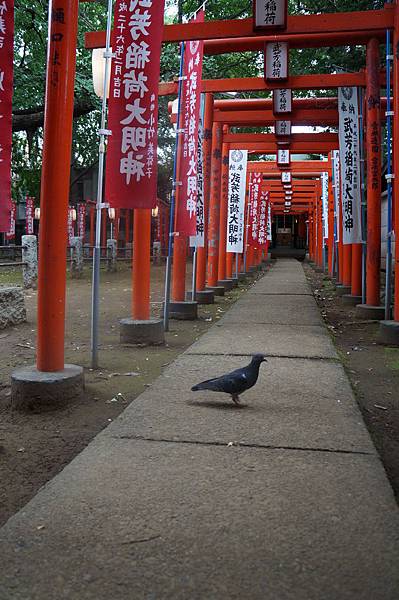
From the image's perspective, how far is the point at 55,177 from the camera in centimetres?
374

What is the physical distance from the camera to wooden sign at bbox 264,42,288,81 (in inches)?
302

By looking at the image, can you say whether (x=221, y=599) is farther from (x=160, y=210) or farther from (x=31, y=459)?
(x=160, y=210)

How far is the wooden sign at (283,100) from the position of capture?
31.1ft

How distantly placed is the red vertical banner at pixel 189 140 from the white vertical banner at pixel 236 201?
580 centimetres

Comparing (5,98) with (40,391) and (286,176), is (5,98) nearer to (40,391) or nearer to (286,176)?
(40,391)

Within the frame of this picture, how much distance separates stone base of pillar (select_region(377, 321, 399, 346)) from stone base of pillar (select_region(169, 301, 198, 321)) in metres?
2.62

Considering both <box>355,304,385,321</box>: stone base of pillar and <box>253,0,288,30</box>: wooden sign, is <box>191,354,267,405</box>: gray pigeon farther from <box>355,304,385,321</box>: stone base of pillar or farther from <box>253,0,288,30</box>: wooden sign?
<box>355,304,385,321</box>: stone base of pillar

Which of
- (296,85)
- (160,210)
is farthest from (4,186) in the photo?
A: (160,210)

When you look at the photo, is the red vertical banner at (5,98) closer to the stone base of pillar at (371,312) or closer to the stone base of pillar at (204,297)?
the stone base of pillar at (371,312)

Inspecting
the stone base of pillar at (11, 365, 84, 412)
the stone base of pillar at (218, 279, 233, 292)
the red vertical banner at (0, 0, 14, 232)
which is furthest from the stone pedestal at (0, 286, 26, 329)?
the stone base of pillar at (218, 279, 233, 292)

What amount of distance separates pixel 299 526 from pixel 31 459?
4.86ft

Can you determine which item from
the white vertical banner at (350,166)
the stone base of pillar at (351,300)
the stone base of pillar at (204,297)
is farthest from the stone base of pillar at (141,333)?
the stone base of pillar at (351,300)

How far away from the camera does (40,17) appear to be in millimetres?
12258

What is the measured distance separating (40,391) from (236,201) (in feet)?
31.8
